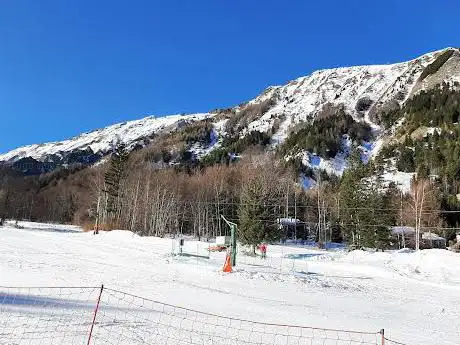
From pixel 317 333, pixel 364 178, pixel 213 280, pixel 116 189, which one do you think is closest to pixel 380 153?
pixel 364 178

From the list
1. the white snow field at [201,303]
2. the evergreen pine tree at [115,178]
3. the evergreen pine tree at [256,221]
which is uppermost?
the evergreen pine tree at [115,178]

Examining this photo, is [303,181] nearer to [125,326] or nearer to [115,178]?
[115,178]

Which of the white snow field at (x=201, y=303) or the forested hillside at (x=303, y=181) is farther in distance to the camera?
the forested hillside at (x=303, y=181)

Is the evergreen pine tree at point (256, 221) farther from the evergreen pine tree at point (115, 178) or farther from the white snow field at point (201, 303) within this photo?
the evergreen pine tree at point (115, 178)

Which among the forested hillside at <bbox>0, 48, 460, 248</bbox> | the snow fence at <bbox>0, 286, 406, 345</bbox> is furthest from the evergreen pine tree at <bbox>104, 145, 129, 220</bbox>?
the snow fence at <bbox>0, 286, 406, 345</bbox>

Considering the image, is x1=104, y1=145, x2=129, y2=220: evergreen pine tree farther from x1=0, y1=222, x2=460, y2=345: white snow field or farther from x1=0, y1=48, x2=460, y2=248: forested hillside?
x1=0, y1=222, x2=460, y2=345: white snow field

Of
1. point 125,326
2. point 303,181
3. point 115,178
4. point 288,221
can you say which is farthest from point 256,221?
point 303,181

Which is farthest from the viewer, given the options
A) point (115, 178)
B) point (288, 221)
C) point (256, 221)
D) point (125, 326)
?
point (288, 221)

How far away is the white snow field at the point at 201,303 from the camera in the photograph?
11141 mm

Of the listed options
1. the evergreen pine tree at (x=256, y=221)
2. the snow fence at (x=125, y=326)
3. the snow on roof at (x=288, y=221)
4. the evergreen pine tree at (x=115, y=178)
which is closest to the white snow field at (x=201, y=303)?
the snow fence at (x=125, y=326)

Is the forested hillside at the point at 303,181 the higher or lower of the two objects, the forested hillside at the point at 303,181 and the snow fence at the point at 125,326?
the higher

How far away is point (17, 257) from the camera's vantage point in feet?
85.6

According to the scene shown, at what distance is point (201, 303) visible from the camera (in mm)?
16688

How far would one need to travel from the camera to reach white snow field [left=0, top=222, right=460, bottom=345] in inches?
439
